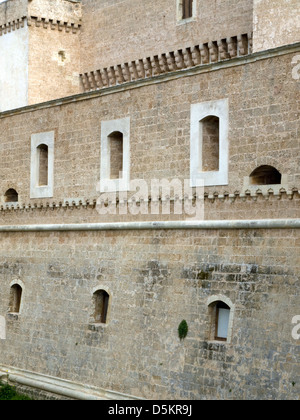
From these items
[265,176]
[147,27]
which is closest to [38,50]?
[147,27]

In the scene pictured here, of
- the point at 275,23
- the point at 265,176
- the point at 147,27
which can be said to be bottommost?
the point at 265,176

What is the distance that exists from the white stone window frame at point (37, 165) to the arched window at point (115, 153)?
5.22 feet

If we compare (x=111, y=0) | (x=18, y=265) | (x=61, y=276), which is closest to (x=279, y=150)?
(x=61, y=276)

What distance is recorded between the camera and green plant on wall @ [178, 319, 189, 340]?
1307 centimetres

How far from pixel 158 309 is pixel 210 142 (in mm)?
2585

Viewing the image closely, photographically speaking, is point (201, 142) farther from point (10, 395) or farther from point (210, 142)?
point (10, 395)

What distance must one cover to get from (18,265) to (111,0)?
697cm

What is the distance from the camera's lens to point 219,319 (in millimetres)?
12836

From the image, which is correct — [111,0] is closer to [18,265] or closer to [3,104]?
[3,104]

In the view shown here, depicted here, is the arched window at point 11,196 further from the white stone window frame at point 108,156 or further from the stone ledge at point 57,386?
the stone ledge at point 57,386

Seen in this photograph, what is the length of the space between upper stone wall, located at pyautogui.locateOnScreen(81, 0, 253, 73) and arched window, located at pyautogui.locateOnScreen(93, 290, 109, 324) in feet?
19.5

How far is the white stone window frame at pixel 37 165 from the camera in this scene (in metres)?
16.2

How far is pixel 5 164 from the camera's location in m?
17.5

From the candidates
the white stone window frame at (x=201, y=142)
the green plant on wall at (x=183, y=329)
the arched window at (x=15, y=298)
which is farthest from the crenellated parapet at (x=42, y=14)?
the green plant on wall at (x=183, y=329)
